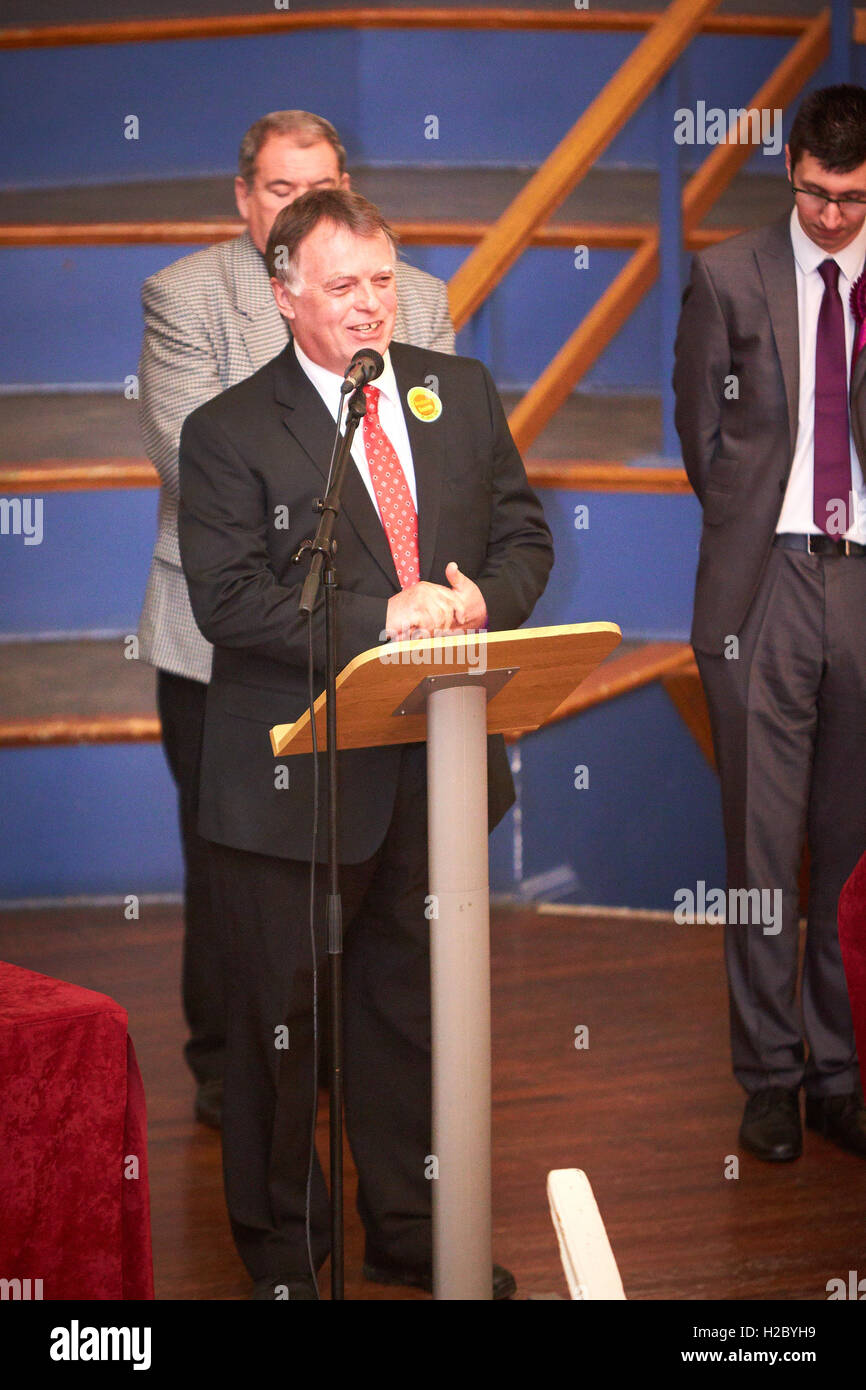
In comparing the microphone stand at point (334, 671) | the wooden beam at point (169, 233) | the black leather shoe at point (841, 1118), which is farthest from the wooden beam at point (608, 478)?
the microphone stand at point (334, 671)

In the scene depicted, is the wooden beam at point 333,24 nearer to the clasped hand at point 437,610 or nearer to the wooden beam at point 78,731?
the wooden beam at point 78,731

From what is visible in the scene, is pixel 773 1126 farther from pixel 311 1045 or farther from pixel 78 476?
pixel 78 476

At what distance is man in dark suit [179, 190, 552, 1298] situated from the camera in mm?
2316

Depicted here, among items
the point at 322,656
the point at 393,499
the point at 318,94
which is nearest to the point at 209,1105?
the point at 322,656

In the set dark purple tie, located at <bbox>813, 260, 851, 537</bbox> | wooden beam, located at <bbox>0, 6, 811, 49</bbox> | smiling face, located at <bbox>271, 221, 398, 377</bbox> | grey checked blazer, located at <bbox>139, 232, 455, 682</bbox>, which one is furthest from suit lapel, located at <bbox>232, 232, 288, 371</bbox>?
wooden beam, located at <bbox>0, 6, 811, 49</bbox>

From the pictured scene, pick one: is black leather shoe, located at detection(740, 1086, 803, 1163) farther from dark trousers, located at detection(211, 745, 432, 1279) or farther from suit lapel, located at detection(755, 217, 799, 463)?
suit lapel, located at detection(755, 217, 799, 463)

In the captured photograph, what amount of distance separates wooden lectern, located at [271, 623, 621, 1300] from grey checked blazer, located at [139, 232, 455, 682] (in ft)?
3.71

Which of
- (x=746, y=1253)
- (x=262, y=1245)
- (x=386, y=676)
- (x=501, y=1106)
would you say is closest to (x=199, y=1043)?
(x=501, y=1106)

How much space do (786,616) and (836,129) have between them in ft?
2.69

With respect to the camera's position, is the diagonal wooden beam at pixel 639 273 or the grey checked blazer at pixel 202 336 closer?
the grey checked blazer at pixel 202 336

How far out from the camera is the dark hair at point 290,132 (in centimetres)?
308

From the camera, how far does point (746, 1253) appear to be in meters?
2.62

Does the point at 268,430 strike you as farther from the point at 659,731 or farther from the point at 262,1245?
the point at 659,731

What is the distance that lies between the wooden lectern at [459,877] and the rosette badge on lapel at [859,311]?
1.19m
